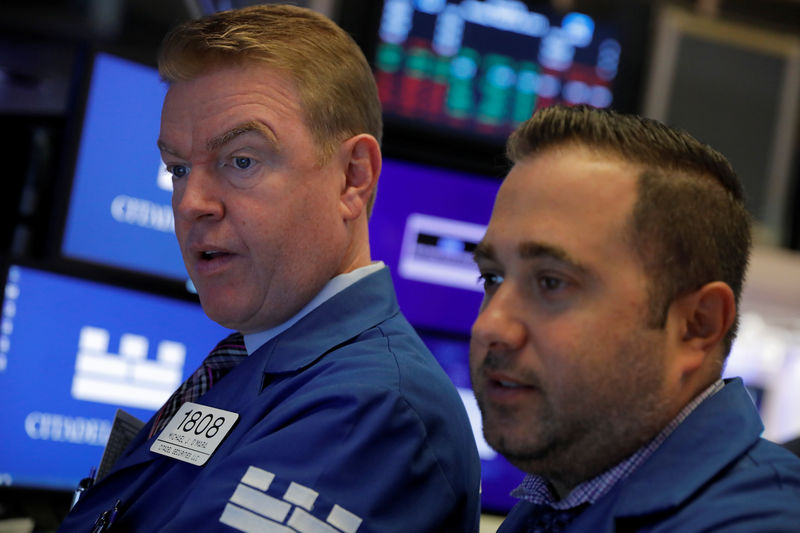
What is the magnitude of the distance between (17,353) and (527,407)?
48.8 inches

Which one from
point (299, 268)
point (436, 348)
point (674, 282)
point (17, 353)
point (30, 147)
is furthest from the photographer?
point (436, 348)

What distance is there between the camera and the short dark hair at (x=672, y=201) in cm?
94

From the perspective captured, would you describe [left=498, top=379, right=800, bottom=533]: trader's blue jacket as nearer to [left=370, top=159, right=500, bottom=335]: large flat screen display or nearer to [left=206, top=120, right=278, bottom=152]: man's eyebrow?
[left=206, top=120, right=278, bottom=152]: man's eyebrow

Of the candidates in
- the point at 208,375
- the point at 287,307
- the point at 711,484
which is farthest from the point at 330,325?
the point at 711,484

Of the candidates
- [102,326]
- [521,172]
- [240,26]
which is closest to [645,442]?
[521,172]

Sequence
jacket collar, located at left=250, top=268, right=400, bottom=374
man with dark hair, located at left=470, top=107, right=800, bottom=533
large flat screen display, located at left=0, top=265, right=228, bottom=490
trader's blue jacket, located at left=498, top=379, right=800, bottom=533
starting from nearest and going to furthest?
trader's blue jacket, located at left=498, top=379, right=800, bottom=533
man with dark hair, located at left=470, top=107, right=800, bottom=533
jacket collar, located at left=250, top=268, right=400, bottom=374
large flat screen display, located at left=0, top=265, right=228, bottom=490

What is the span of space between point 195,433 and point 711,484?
0.63 meters

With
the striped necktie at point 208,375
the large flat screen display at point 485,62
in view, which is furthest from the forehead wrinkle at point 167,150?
the large flat screen display at point 485,62

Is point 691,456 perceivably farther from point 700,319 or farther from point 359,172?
point 359,172

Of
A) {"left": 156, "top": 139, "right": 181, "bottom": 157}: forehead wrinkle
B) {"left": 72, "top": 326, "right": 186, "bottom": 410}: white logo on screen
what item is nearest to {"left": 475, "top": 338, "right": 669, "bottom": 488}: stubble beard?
{"left": 156, "top": 139, "right": 181, "bottom": 157}: forehead wrinkle

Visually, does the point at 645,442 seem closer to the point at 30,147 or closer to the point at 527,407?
the point at 527,407

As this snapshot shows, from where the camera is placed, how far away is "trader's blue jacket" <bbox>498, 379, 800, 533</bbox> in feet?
2.67

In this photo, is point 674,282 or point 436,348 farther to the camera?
point 436,348

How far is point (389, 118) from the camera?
114 inches
